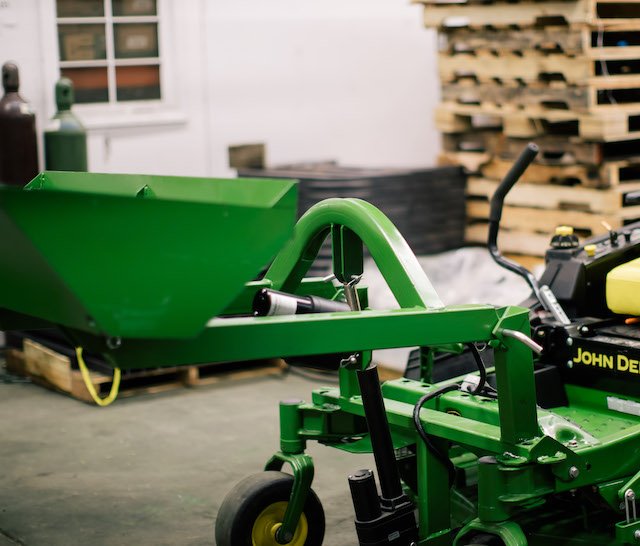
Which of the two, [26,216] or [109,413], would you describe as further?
[109,413]

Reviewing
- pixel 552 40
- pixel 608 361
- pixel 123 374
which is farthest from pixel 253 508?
pixel 552 40

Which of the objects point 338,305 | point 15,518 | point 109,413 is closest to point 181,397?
point 109,413

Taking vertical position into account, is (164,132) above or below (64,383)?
above

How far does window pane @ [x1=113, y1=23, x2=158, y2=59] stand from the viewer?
736 cm

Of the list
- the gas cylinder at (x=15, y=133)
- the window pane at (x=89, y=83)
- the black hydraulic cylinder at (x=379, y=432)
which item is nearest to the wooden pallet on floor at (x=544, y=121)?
the window pane at (x=89, y=83)

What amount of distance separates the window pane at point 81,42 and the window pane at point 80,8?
0.08 m

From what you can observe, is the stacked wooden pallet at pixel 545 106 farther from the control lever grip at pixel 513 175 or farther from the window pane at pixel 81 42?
the window pane at pixel 81 42

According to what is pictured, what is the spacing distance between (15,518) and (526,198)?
12.5 feet

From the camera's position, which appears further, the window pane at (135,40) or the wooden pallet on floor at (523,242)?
the window pane at (135,40)

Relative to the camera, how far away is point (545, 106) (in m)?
6.71

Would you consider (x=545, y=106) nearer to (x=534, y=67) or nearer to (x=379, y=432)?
(x=534, y=67)

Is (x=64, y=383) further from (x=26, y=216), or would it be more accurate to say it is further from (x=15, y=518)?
(x=26, y=216)

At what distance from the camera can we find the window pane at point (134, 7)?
7320 mm

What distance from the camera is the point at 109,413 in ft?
19.1
